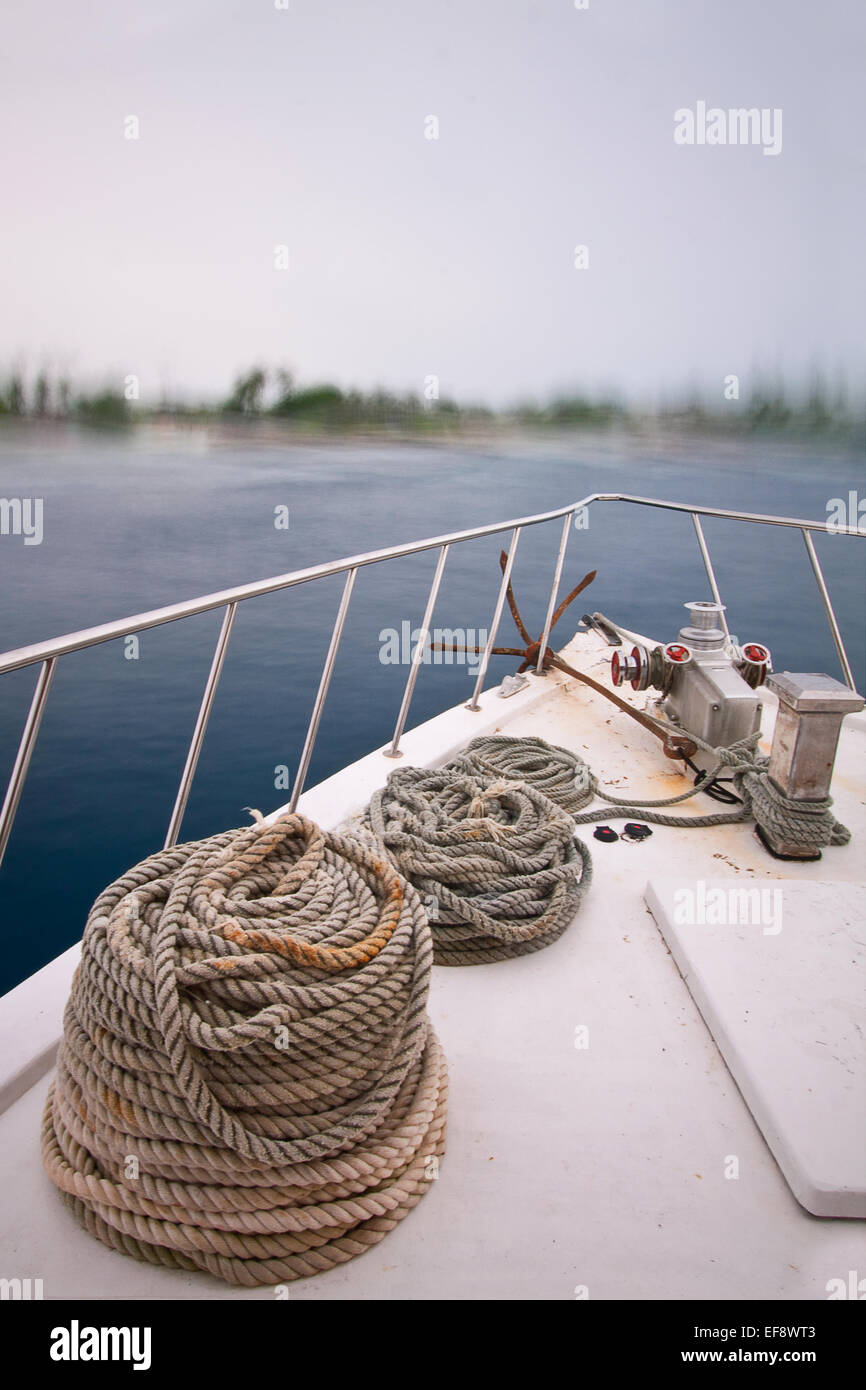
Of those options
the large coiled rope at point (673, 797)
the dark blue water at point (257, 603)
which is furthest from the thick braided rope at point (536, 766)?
the dark blue water at point (257, 603)

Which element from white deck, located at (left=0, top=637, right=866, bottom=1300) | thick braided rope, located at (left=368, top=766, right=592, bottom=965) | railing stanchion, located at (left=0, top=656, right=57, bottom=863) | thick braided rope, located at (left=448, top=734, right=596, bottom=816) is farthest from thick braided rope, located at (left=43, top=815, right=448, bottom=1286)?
thick braided rope, located at (left=448, top=734, right=596, bottom=816)

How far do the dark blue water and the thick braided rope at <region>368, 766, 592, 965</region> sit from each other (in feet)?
13.0

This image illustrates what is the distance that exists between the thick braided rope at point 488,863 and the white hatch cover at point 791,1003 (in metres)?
0.26

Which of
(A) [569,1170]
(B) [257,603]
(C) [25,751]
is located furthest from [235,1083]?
(B) [257,603]

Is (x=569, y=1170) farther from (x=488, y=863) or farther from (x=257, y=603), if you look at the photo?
(x=257, y=603)

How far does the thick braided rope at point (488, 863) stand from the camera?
5.81 feet

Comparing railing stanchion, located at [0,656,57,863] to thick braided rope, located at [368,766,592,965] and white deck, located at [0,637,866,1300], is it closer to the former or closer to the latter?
white deck, located at [0,637,866,1300]

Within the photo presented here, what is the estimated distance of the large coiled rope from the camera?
2.18m

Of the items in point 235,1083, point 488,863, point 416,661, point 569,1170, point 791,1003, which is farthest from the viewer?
point 416,661

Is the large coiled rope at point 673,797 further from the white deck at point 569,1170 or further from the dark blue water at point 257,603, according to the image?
the dark blue water at point 257,603

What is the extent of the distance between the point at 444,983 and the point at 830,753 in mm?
1169

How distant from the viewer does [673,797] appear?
258cm

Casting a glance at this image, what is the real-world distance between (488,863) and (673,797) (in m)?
0.99

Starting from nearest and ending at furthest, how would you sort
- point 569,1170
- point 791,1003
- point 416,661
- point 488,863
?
point 569,1170 → point 791,1003 → point 488,863 → point 416,661
